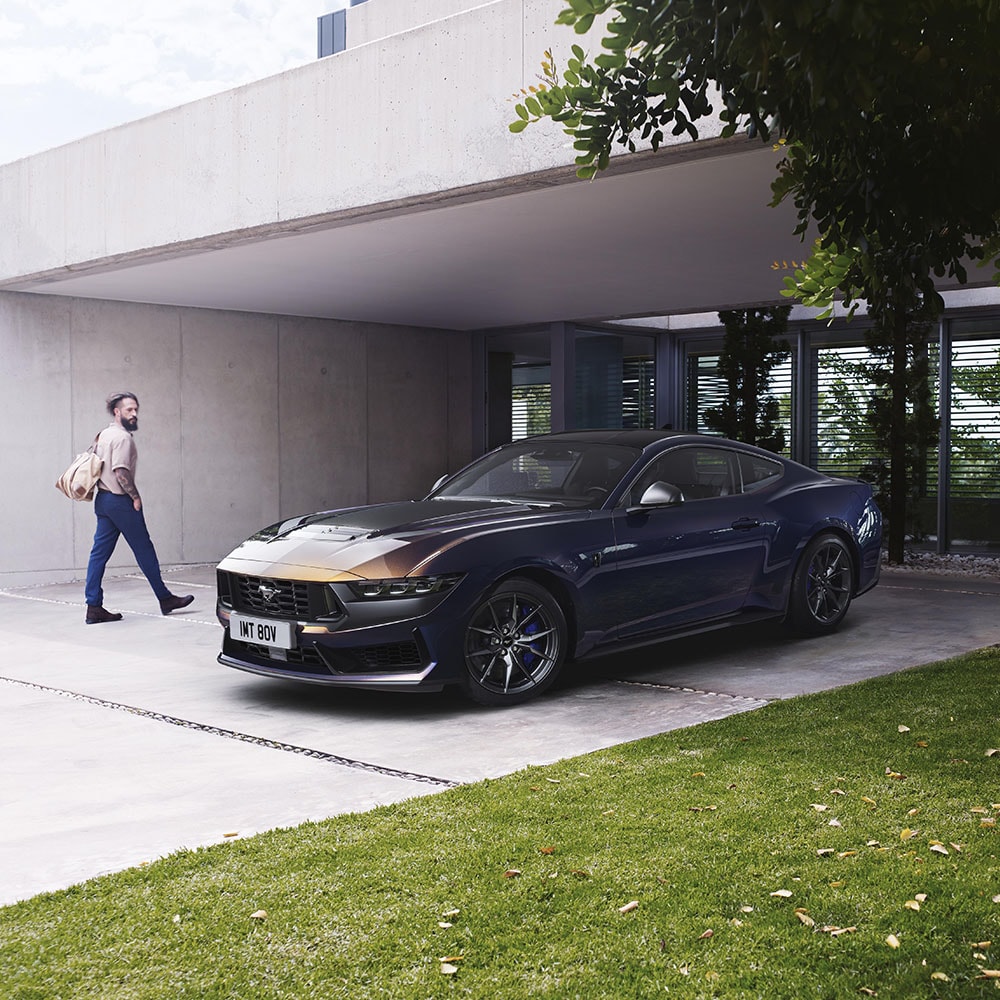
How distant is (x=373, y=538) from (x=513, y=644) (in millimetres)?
936

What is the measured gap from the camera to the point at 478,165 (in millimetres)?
8117

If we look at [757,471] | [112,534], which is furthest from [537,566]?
[112,534]

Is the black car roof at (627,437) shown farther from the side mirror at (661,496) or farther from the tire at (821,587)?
the tire at (821,587)

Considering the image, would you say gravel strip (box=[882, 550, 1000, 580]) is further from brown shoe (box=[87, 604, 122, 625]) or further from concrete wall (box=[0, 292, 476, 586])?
brown shoe (box=[87, 604, 122, 625])

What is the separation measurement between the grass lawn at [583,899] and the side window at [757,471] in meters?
3.23

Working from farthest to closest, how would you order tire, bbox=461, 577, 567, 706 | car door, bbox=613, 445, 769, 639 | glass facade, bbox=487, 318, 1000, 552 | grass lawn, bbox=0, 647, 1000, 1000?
glass facade, bbox=487, 318, 1000, 552 < car door, bbox=613, 445, 769, 639 < tire, bbox=461, 577, 567, 706 < grass lawn, bbox=0, 647, 1000, 1000

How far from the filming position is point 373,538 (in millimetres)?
6613

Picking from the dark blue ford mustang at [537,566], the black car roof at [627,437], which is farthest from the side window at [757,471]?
the black car roof at [627,437]

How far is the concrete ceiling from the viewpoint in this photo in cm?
872

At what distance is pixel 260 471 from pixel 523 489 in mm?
8540

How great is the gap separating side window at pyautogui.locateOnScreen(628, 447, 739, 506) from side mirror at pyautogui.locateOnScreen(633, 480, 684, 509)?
0.57ft

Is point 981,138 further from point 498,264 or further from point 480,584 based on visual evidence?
point 498,264

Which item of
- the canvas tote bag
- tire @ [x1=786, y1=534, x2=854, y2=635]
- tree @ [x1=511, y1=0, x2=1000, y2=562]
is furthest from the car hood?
the canvas tote bag

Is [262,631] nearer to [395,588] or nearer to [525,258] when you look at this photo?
[395,588]
